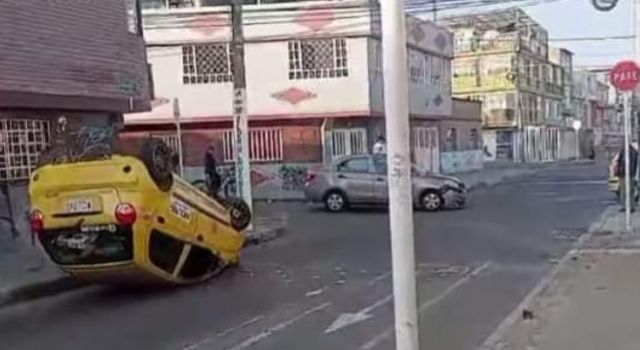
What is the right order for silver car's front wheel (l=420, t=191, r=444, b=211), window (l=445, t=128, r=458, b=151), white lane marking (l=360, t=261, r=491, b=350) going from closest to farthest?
white lane marking (l=360, t=261, r=491, b=350), silver car's front wheel (l=420, t=191, r=444, b=211), window (l=445, t=128, r=458, b=151)

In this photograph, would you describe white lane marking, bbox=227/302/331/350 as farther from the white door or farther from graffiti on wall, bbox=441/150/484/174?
graffiti on wall, bbox=441/150/484/174

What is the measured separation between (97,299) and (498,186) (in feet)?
91.9

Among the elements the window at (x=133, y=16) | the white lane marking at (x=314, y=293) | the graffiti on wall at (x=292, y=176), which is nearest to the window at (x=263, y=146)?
the graffiti on wall at (x=292, y=176)

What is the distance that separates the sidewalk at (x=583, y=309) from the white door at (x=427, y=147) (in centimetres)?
2791

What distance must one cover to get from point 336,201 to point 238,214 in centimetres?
1243

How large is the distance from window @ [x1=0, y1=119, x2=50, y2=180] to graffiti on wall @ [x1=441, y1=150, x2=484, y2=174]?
30417mm

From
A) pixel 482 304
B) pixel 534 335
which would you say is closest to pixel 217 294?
pixel 482 304

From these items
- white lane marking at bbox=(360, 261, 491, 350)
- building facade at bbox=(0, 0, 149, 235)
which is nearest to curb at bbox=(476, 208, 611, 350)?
white lane marking at bbox=(360, 261, 491, 350)

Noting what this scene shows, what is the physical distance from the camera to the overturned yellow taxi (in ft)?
41.6

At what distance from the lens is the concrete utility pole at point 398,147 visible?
4.95 meters

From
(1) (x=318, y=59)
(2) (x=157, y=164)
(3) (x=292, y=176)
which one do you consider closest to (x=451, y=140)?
(1) (x=318, y=59)

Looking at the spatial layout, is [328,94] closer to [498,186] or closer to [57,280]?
[498,186]

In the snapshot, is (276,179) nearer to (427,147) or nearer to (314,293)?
(427,147)

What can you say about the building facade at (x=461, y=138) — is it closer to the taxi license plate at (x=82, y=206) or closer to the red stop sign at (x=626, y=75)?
the red stop sign at (x=626, y=75)
